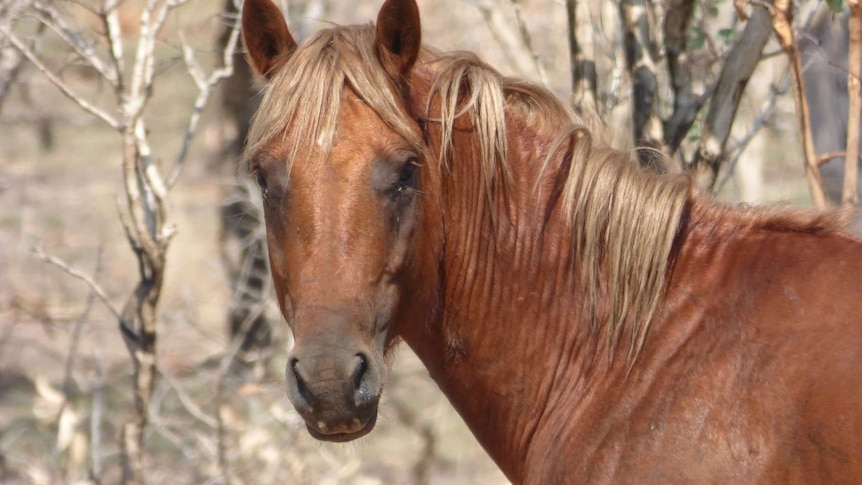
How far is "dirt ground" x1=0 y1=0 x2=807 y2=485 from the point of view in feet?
18.0

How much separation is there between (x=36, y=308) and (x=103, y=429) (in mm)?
1324

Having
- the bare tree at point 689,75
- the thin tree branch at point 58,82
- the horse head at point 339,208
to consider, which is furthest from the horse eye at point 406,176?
the thin tree branch at point 58,82

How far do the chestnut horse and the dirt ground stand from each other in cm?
43

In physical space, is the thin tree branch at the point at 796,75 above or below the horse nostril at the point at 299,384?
above

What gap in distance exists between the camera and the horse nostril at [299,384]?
2.31 meters

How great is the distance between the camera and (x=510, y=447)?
2.74 metres

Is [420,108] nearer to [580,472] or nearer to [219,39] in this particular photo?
[580,472]

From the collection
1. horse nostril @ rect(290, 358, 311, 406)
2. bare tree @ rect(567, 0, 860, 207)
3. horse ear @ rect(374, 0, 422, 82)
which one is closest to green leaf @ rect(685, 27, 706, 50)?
bare tree @ rect(567, 0, 860, 207)

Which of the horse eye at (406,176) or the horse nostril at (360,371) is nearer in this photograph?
the horse nostril at (360,371)

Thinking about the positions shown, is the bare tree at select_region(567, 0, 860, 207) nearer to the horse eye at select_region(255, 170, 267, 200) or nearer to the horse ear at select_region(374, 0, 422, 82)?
the horse ear at select_region(374, 0, 422, 82)

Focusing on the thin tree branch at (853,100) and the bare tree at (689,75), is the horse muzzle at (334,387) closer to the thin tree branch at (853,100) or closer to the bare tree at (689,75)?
the bare tree at (689,75)

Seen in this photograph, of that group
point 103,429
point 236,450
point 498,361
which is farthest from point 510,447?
point 103,429

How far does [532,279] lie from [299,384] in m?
0.73

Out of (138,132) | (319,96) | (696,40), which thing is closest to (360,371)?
(319,96)
